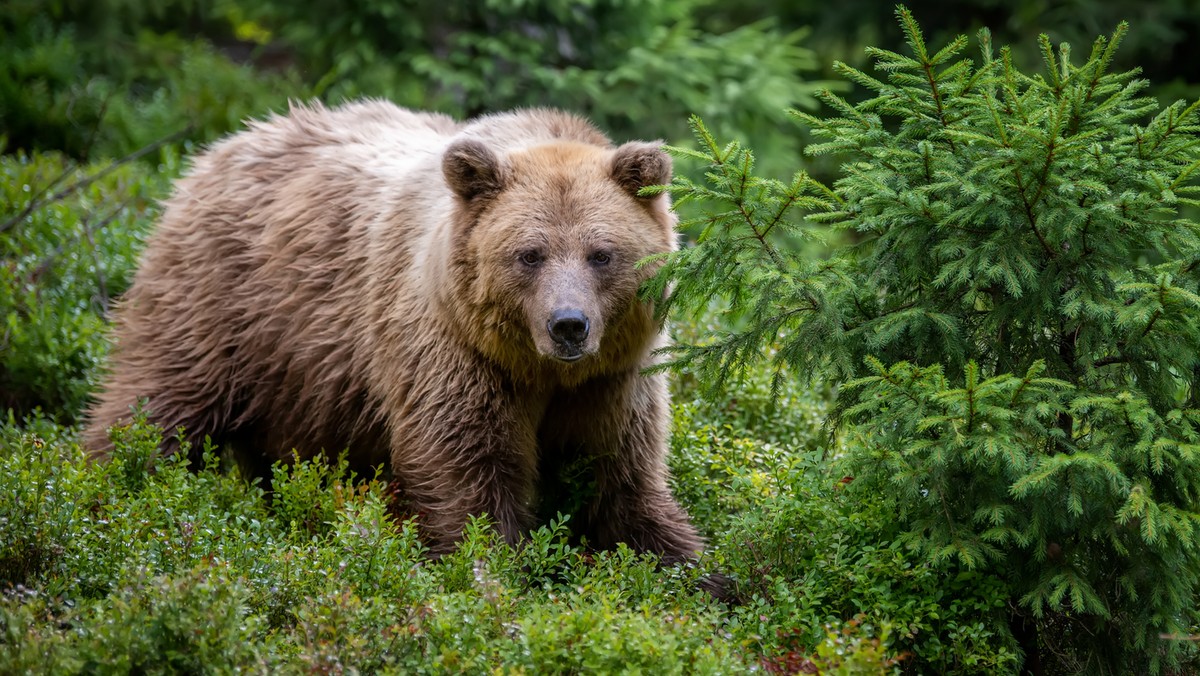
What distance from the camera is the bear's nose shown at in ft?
17.8

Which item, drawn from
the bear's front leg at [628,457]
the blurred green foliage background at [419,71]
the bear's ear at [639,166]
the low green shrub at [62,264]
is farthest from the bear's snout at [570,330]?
the blurred green foliage background at [419,71]

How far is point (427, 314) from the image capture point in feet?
20.1

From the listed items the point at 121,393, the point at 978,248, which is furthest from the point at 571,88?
the point at 978,248

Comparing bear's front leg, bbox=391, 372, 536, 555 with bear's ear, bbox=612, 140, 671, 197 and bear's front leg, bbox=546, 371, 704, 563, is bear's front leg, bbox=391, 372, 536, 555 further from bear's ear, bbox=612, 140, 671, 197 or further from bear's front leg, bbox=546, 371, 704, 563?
bear's ear, bbox=612, 140, 671, 197

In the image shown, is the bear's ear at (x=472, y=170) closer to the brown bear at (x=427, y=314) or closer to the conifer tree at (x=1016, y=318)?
the brown bear at (x=427, y=314)

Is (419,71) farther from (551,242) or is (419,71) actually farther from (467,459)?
(467,459)

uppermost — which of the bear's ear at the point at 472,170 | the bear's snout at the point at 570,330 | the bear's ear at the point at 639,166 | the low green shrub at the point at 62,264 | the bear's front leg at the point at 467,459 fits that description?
the bear's ear at the point at 639,166

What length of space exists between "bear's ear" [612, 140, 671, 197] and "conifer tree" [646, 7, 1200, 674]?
0.64 m

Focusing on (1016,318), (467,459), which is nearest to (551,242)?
(467,459)

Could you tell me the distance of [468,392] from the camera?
19.4 ft

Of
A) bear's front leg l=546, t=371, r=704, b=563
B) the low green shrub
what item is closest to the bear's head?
bear's front leg l=546, t=371, r=704, b=563

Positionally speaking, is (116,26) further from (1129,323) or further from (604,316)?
(1129,323)

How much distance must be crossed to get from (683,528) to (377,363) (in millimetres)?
1753

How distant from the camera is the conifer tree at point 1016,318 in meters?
4.62
